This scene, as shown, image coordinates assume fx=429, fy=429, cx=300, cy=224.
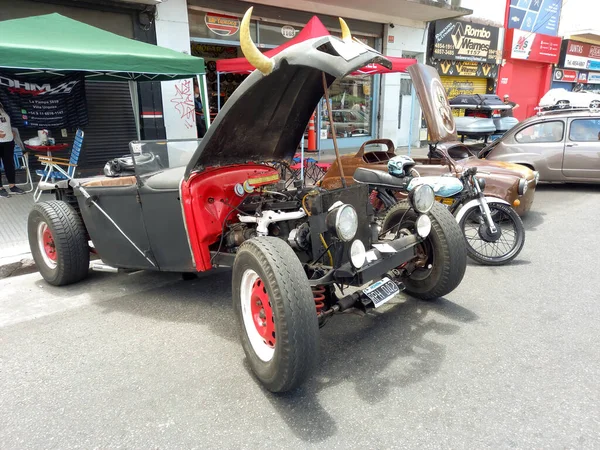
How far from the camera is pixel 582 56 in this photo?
23.6m

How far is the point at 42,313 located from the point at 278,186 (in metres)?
2.42

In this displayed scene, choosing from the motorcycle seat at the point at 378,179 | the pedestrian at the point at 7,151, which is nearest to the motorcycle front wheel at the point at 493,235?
the motorcycle seat at the point at 378,179

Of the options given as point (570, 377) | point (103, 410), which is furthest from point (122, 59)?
point (570, 377)

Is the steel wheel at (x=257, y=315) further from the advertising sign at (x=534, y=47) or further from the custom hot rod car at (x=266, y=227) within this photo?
the advertising sign at (x=534, y=47)

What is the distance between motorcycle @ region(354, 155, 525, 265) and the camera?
484cm

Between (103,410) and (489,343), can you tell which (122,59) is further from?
(489,343)

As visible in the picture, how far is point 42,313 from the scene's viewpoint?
3.86 meters

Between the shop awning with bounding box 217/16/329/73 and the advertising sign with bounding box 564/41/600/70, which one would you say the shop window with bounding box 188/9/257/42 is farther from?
the advertising sign with bounding box 564/41/600/70

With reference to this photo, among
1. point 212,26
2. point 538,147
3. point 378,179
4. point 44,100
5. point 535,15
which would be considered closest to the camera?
point 378,179

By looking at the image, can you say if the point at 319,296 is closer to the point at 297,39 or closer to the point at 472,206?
the point at 472,206

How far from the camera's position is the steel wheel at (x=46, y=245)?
4450 millimetres

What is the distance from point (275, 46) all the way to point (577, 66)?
66.7ft

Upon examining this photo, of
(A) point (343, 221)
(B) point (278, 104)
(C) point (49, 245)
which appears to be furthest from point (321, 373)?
(C) point (49, 245)

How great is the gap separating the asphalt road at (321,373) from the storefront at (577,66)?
23.1 metres
